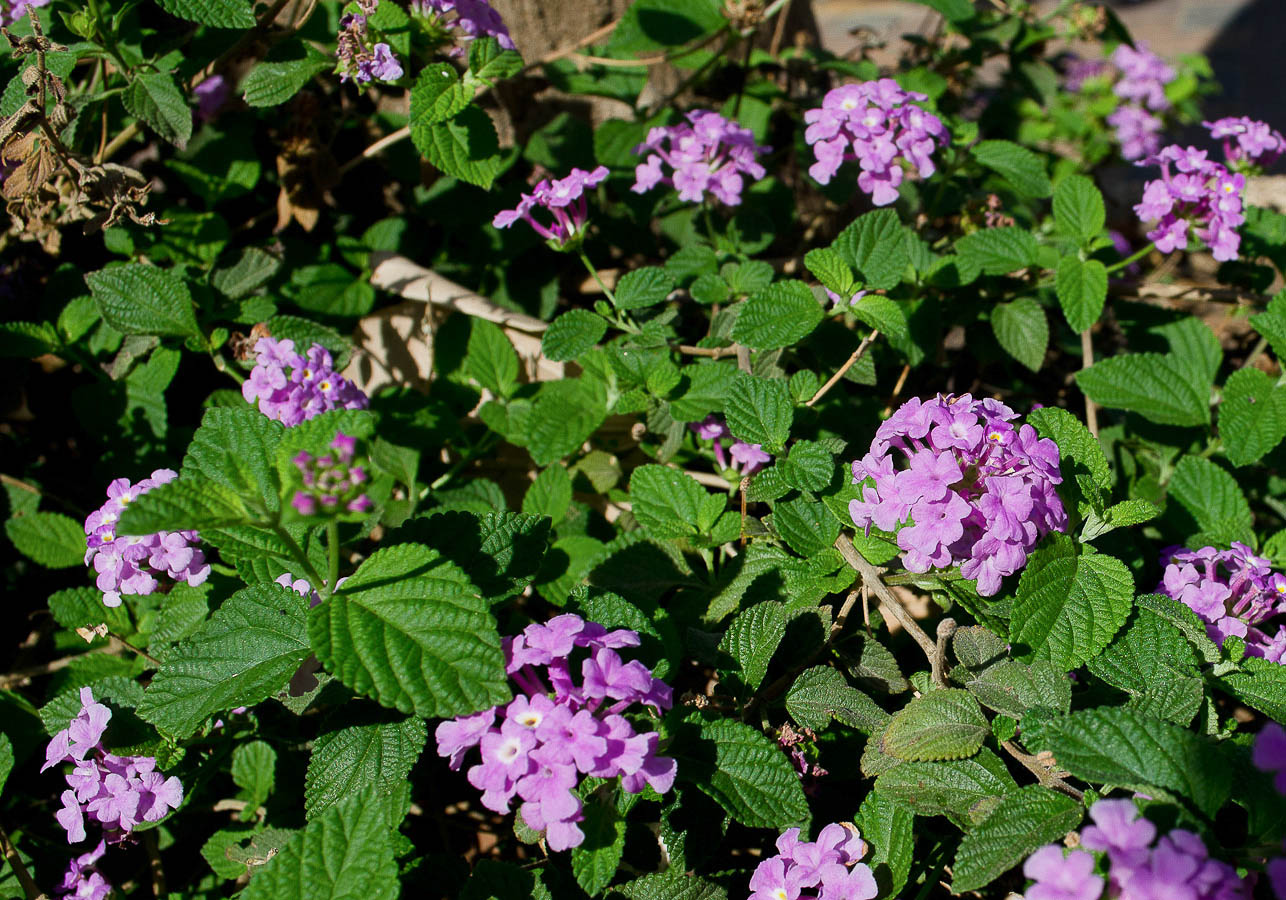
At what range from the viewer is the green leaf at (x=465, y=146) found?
2146mm

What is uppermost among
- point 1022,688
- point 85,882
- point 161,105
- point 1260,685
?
point 161,105

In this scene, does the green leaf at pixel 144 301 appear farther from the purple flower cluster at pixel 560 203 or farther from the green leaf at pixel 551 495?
the green leaf at pixel 551 495

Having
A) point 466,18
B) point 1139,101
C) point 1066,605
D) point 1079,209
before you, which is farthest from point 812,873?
point 1139,101

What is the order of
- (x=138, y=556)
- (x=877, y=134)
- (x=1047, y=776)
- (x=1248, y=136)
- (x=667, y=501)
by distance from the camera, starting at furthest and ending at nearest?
(x=1248, y=136)
(x=877, y=134)
(x=667, y=501)
(x=138, y=556)
(x=1047, y=776)

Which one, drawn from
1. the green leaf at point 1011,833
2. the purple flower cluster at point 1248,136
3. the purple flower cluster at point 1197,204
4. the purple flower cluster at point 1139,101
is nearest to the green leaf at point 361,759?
the green leaf at point 1011,833

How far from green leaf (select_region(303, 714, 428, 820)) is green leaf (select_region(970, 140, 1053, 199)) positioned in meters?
2.09

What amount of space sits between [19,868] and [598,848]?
3.89 feet

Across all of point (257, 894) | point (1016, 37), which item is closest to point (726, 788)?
point (257, 894)

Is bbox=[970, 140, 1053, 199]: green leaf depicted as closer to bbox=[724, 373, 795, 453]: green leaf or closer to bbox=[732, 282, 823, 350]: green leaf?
bbox=[732, 282, 823, 350]: green leaf

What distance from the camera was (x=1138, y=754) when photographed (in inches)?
50.6

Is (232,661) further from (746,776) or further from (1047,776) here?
(1047,776)

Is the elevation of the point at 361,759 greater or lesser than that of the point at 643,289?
lesser

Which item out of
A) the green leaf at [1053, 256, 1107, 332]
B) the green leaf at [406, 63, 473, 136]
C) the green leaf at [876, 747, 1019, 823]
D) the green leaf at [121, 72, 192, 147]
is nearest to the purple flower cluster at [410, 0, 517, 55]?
the green leaf at [406, 63, 473, 136]

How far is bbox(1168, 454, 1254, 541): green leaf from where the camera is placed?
2.06 m
